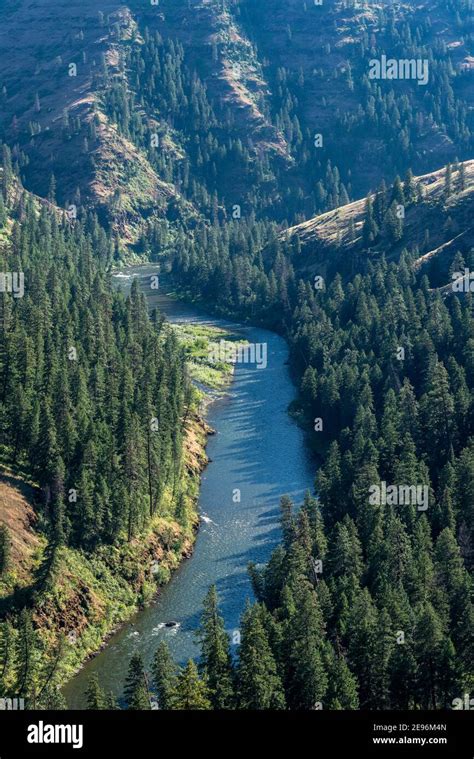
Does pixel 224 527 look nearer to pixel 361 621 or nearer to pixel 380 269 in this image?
pixel 361 621

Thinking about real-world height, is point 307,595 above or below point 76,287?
below

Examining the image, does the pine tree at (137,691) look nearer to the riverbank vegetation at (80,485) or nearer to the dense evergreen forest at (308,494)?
the dense evergreen forest at (308,494)

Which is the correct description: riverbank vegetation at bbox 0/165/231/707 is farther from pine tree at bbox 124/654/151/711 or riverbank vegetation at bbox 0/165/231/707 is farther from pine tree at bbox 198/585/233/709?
pine tree at bbox 198/585/233/709

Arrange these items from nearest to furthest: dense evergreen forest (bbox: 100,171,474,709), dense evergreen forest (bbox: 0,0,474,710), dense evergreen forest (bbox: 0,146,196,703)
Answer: dense evergreen forest (bbox: 100,171,474,709) < dense evergreen forest (bbox: 0,0,474,710) < dense evergreen forest (bbox: 0,146,196,703)

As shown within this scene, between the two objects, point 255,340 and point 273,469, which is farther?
point 255,340

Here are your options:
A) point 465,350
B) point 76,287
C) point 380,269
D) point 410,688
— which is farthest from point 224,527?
point 380,269

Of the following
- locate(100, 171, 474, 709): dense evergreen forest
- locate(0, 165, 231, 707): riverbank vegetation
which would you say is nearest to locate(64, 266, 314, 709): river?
locate(0, 165, 231, 707): riverbank vegetation

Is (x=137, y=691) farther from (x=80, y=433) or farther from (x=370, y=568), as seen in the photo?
(x=80, y=433)

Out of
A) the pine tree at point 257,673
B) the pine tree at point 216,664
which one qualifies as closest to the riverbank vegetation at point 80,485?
the pine tree at point 216,664
